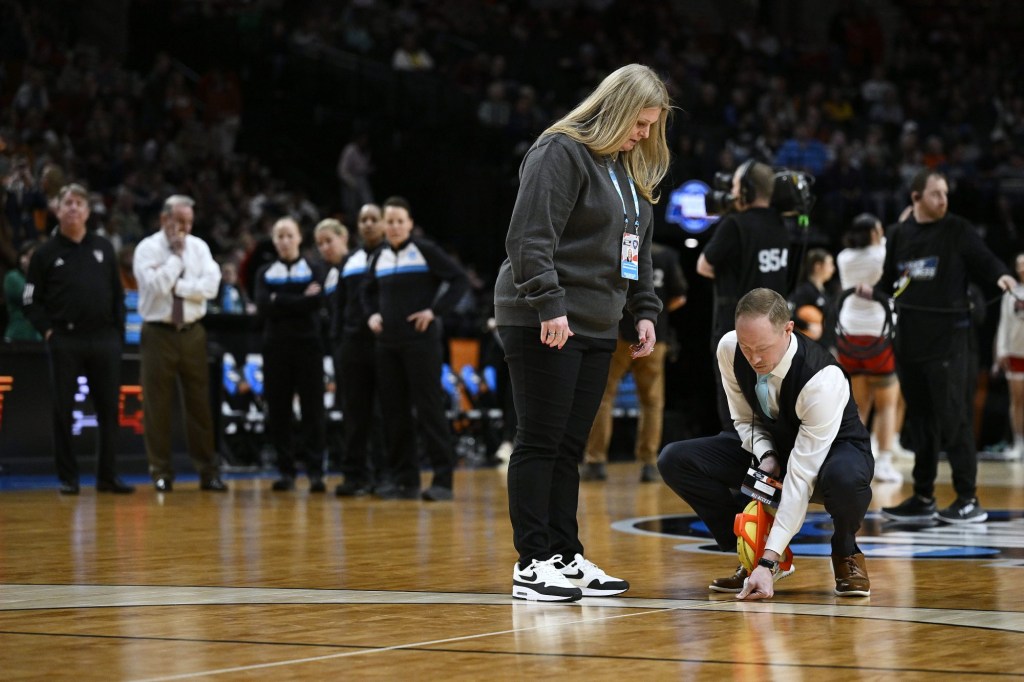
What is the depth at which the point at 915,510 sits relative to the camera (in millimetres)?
7762

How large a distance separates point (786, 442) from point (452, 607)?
4.33 ft

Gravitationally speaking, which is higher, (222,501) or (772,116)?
(772,116)

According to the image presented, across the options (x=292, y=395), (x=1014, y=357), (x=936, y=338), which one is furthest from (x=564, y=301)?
(x=1014, y=357)

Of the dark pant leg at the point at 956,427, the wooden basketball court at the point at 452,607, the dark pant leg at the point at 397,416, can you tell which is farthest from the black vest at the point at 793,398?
the dark pant leg at the point at 397,416

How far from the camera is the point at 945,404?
24.9 ft

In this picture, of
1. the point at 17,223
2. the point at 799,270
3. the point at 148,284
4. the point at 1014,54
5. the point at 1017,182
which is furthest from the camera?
the point at 1014,54

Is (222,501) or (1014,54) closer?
(222,501)

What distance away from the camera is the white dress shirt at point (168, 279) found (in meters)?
9.99

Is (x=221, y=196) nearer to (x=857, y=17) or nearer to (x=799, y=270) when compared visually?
(x=799, y=270)

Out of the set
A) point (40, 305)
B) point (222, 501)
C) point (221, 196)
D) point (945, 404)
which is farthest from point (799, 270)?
point (221, 196)

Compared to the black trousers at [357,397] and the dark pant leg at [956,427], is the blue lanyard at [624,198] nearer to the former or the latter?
the dark pant leg at [956,427]

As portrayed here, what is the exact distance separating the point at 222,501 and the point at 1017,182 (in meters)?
10.6

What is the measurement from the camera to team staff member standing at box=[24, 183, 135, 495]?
9.75m

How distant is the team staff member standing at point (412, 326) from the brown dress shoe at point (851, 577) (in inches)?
Result: 181
